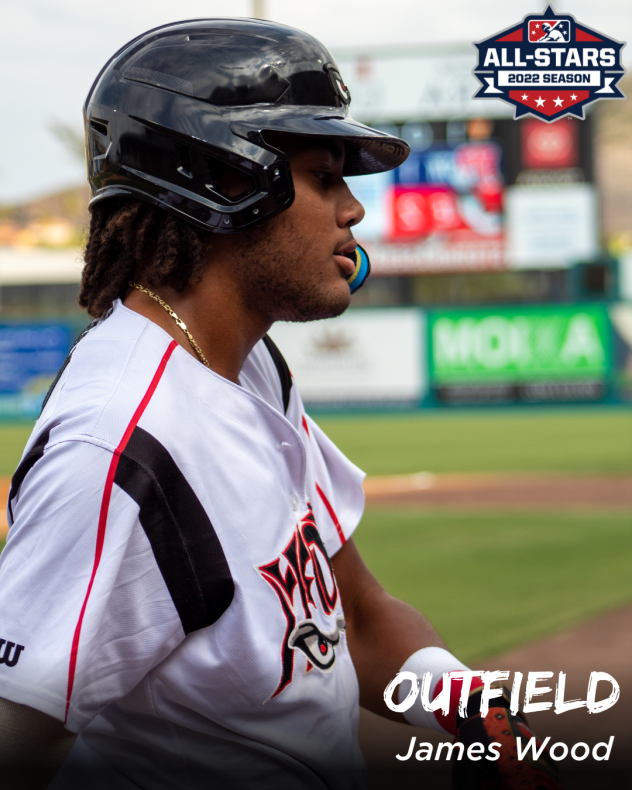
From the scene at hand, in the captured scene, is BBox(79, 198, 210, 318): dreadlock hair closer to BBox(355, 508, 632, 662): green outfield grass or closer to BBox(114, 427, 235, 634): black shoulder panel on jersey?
BBox(114, 427, 235, 634): black shoulder panel on jersey

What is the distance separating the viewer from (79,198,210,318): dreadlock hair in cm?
152

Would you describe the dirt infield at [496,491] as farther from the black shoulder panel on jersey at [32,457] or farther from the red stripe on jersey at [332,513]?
the black shoulder panel on jersey at [32,457]

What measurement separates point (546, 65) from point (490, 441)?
1433cm

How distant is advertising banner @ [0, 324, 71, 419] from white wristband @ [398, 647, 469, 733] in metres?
20.5

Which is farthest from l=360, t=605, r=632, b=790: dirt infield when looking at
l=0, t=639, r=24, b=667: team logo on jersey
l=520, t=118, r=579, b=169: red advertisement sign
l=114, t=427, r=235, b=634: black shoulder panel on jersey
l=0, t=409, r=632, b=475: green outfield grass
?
l=520, t=118, r=579, b=169: red advertisement sign

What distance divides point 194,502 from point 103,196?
24.0 inches

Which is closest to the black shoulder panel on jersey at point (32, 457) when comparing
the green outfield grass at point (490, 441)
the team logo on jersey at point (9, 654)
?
the team logo on jersey at point (9, 654)

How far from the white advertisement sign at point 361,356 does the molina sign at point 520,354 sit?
1.58 ft

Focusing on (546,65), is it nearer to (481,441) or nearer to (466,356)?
(481,441)

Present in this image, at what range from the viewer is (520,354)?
2008 centimetres

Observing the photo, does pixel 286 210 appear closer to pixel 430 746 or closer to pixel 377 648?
pixel 377 648

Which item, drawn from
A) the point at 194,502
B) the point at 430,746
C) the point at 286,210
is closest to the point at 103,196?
the point at 286,210

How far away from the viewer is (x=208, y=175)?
1.53 meters

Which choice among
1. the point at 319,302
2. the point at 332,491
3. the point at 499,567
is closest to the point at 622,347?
the point at 499,567
